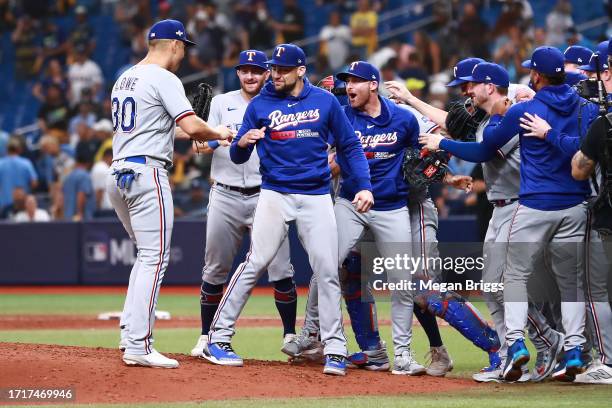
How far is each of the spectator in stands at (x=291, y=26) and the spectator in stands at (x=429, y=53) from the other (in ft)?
9.95

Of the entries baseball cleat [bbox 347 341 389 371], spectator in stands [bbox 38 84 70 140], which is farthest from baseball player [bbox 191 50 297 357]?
spectator in stands [bbox 38 84 70 140]

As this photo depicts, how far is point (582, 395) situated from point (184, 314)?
24.2 ft

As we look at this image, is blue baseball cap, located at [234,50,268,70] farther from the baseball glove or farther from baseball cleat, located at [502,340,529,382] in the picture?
baseball cleat, located at [502,340,529,382]

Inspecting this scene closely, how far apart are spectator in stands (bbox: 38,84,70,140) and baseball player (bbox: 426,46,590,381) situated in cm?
1433

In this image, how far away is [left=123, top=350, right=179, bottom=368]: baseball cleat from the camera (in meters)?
7.61

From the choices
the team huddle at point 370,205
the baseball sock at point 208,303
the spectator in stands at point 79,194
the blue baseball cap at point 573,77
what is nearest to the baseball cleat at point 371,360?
the team huddle at point 370,205

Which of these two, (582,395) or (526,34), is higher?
(526,34)

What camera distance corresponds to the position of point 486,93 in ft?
27.7

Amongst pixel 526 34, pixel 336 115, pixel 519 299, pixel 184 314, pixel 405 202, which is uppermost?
pixel 526 34

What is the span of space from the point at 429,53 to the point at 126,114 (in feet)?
39.6

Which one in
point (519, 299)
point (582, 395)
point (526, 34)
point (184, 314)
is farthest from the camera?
point (526, 34)

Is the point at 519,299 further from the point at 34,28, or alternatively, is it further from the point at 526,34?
the point at 34,28

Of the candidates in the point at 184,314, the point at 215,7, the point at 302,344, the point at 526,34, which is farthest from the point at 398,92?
the point at 215,7

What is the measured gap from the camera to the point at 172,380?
7.35 metres
